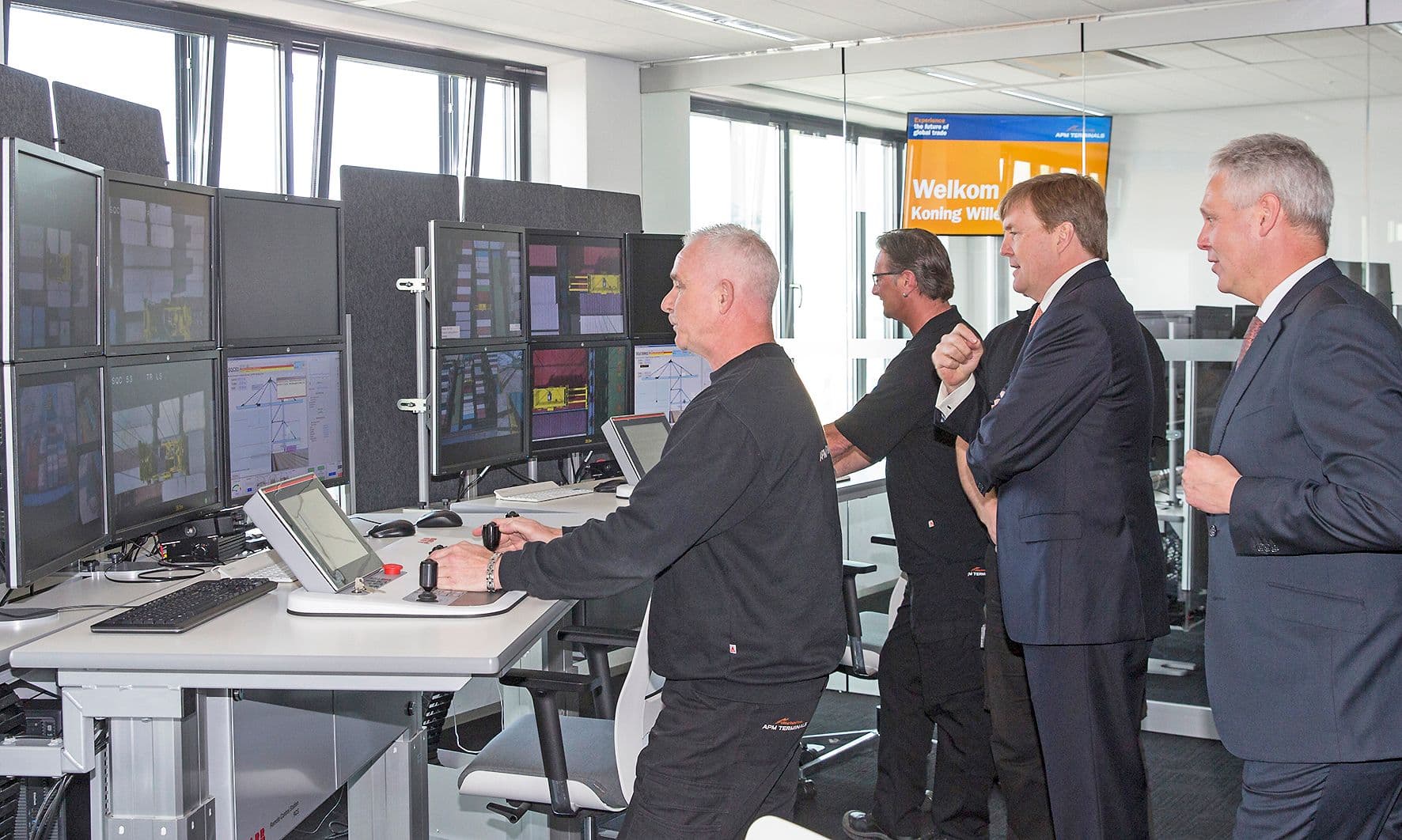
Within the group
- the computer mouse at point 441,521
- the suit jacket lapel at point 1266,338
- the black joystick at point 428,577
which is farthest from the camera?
the computer mouse at point 441,521

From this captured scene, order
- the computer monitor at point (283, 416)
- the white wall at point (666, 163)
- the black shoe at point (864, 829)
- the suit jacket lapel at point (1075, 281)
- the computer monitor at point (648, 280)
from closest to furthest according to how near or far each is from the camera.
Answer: the suit jacket lapel at point (1075, 281), the computer monitor at point (283, 416), the black shoe at point (864, 829), the computer monitor at point (648, 280), the white wall at point (666, 163)

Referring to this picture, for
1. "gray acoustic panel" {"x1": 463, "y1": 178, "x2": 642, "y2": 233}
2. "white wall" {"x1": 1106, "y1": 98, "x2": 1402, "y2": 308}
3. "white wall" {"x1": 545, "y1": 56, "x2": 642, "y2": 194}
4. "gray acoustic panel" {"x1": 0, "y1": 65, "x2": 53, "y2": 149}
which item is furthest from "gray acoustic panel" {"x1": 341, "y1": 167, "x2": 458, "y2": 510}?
"white wall" {"x1": 1106, "y1": 98, "x2": 1402, "y2": 308}

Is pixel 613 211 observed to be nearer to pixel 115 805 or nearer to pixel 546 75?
pixel 546 75

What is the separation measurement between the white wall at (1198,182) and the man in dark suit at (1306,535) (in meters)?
2.61

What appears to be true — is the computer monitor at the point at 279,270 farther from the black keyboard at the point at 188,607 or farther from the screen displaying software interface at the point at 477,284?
the black keyboard at the point at 188,607

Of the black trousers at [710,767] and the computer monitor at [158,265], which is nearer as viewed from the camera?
the black trousers at [710,767]

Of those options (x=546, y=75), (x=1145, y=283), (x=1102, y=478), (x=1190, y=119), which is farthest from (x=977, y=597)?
(x=546, y=75)

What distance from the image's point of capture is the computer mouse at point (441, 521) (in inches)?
122

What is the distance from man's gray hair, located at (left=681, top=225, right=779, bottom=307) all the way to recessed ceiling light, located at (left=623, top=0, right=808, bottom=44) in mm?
2544

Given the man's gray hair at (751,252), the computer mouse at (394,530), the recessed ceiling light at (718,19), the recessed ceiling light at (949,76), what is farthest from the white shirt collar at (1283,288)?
the recessed ceiling light at (949,76)

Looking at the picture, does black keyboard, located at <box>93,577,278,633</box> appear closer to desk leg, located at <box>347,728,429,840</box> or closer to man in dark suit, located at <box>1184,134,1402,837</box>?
desk leg, located at <box>347,728,429,840</box>

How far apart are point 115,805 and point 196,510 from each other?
745 mm

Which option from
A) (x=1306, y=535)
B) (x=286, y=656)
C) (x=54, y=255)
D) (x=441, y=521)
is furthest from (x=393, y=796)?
(x=1306, y=535)

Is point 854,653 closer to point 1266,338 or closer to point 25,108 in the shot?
point 1266,338
